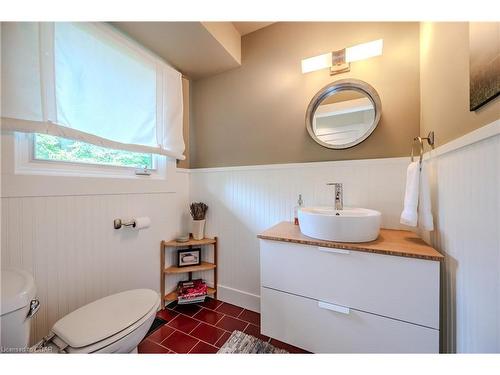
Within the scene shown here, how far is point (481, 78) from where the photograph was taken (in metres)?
0.58

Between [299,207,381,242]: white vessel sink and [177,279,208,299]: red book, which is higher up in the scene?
[299,207,381,242]: white vessel sink

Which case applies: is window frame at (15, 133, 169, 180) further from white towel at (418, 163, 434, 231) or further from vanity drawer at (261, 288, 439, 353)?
white towel at (418, 163, 434, 231)

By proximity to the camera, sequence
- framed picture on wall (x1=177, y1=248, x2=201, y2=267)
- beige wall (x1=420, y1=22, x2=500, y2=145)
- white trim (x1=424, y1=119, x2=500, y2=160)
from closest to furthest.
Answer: white trim (x1=424, y1=119, x2=500, y2=160)
beige wall (x1=420, y1=22, x2=500, y2=145)
framed picture on wall (x1=177, y1=248, x2=201, y2=267)

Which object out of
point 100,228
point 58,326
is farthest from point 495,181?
point 100,228

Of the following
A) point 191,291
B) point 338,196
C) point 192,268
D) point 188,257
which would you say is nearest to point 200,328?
point 191,291

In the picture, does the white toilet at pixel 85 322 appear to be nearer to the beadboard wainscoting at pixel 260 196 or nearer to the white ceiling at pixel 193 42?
the beadboard wainscoting at pixel 260 196

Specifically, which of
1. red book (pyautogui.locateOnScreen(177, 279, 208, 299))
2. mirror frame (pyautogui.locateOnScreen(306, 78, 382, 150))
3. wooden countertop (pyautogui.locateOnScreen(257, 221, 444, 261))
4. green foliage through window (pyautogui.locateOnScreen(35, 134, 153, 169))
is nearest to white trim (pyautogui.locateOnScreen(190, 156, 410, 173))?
mirror frame (pyautogui.locateOnScreen(306, 78, 382, 150))

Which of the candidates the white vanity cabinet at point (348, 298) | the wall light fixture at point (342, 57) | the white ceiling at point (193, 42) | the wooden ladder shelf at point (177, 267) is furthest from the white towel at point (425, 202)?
the white ceiling at point (193, 42)

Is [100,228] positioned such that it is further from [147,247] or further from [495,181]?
[495,181]

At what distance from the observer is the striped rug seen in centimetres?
113

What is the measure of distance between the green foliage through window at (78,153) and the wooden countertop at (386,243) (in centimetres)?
115

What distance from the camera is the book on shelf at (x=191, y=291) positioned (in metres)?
1.55

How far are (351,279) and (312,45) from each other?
1.61 metres

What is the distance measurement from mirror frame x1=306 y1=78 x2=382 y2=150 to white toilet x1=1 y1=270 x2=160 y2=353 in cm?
149
